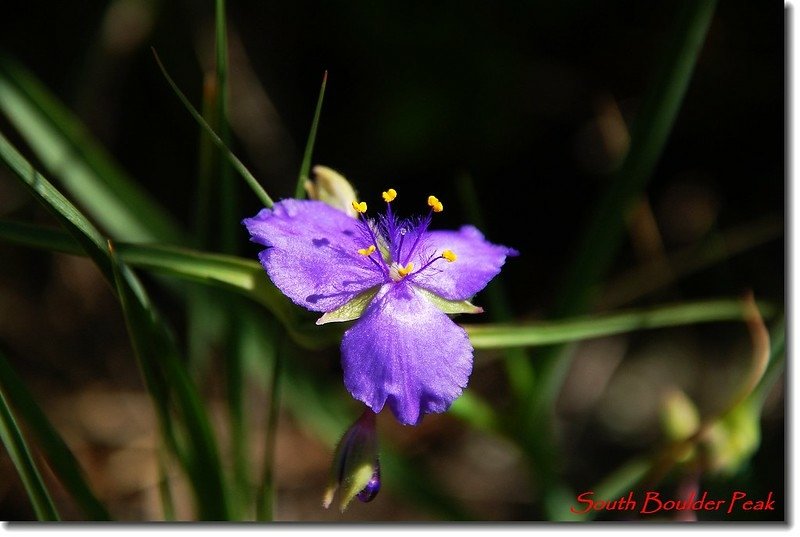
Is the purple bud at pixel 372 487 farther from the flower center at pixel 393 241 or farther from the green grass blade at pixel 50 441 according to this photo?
the green grass blade at pixel 50 441

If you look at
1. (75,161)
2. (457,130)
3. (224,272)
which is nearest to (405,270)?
(224,272)

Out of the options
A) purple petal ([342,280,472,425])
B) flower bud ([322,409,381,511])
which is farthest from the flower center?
flower bud ([322,409,381,511])

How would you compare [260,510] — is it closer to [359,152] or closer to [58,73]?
[359,152]

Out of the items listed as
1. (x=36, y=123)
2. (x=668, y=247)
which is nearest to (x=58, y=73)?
(x=36, y=123)

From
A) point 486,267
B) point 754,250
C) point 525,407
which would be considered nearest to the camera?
point 486,267

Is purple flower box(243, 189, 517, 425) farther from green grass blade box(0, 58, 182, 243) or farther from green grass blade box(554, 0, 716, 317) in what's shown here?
green grass blade box(0, 58, 182, 243)

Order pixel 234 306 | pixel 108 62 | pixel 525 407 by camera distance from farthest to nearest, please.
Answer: pixel 108 62 < pixel 525 407 < pixel 234 306
